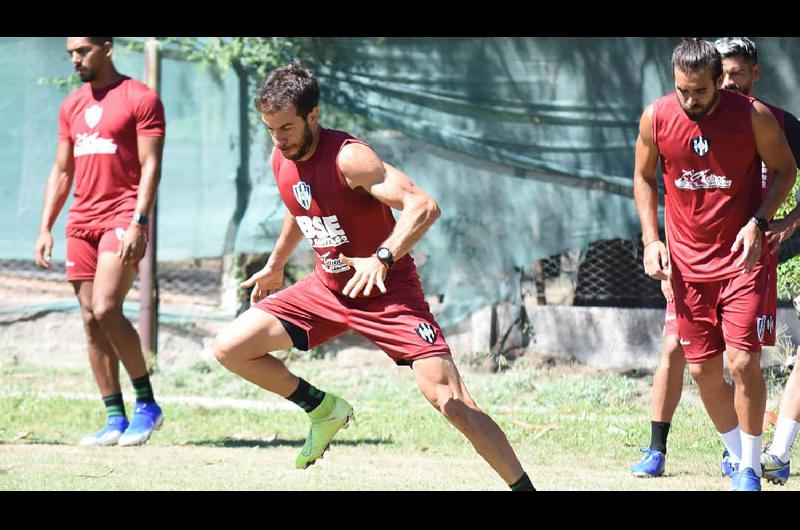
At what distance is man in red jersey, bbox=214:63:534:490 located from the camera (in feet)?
15.7

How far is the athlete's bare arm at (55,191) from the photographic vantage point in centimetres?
745

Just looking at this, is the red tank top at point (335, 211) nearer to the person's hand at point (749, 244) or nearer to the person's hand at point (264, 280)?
the person's hand at point (264, 280)

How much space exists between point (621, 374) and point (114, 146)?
170 inches

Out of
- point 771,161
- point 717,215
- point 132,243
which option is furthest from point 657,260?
point 132,243

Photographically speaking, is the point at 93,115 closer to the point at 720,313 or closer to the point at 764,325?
the point at 720,313

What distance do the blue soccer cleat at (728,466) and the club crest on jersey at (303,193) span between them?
98.8 inches

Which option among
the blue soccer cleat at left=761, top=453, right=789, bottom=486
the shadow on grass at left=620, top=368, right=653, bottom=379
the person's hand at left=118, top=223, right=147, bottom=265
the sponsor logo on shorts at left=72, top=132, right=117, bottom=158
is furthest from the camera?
the shadow on grass at left=620, top=368, right=653, bottom=379

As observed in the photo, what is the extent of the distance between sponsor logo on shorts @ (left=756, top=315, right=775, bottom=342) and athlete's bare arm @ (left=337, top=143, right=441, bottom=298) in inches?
64.0

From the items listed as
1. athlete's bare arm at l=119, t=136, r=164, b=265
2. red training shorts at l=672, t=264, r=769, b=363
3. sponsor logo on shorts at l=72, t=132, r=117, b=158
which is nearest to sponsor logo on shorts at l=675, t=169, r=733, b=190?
red training shorts at l=672, t=264, r=769, b=363

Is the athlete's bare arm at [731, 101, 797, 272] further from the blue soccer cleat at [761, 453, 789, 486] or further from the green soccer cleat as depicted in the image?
the green soccer cleat

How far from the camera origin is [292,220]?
5.62 metres

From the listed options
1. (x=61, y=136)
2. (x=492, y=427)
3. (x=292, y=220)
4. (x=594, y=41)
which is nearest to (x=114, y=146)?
(x=61, y=136)

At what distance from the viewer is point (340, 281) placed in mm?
5312
